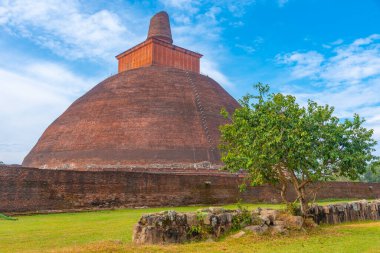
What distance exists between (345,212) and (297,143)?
13.0 ft

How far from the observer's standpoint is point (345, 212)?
1127 centimetres

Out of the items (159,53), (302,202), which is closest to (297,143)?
(302,202)

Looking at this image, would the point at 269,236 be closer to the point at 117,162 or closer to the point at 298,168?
the point at 298,168

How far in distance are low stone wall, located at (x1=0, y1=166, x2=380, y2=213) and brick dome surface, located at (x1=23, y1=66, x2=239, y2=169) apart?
4.34 m

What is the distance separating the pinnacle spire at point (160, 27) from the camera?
38.0m

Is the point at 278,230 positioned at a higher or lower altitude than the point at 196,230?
lower

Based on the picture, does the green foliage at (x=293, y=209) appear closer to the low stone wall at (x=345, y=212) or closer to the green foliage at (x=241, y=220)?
the low stone wall at (x=345, y=212)

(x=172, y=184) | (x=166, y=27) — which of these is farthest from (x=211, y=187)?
(x=166, y=27)

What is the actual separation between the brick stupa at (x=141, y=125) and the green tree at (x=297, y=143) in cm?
1516

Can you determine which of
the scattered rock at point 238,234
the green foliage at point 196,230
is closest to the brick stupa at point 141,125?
the scattered rock at point 238,234

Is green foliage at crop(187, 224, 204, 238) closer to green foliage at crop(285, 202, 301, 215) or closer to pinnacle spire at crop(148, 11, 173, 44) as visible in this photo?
green foliage at crop(285, 202, 301, 215)

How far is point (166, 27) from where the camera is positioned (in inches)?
1533

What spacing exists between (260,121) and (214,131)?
18.6 metres

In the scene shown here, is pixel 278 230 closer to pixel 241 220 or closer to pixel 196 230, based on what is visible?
pixel 241 220
